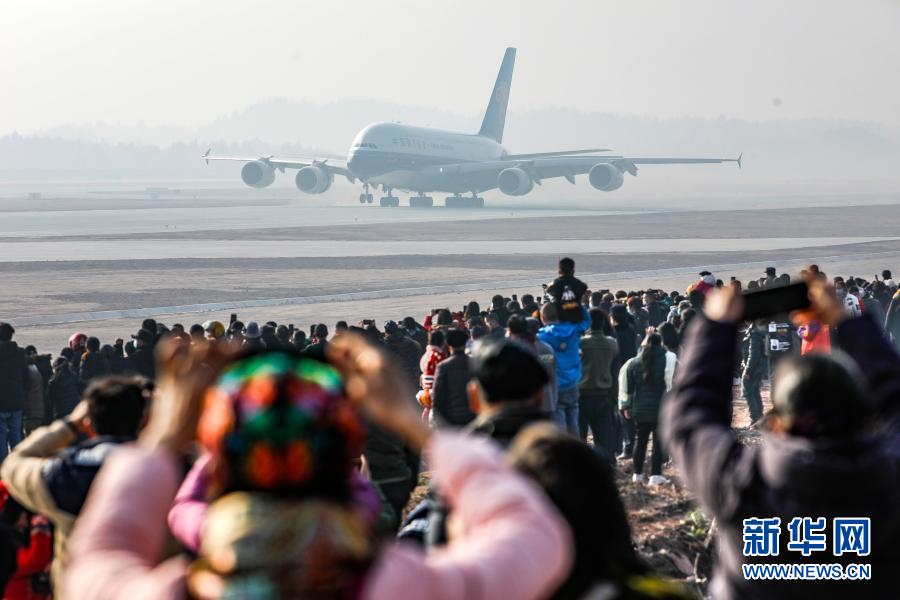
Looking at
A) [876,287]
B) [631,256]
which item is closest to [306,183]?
[631,256]

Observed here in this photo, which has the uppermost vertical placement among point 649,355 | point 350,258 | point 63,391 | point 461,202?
point 461,202

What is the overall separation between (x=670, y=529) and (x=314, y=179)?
181 feet

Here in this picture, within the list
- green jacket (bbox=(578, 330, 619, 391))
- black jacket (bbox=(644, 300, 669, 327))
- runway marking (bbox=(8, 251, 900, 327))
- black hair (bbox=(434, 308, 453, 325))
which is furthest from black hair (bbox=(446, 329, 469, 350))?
runway marking (bbox=(8, 251, 900, 327))

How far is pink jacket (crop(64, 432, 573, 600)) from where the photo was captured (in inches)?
75.0

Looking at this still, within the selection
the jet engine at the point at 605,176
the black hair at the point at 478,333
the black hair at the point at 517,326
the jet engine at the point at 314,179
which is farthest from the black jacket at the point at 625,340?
the jet engine at the point at 314,179

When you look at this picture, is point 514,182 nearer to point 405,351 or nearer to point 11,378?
point 405,351

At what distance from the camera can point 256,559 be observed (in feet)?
5.95

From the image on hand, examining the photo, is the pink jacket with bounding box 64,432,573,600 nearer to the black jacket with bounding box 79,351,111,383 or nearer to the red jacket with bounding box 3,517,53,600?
the red jacket with bounding box 3,517,53,600

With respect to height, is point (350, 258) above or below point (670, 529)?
above

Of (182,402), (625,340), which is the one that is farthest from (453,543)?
(625,340)

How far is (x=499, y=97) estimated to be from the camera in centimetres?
8312

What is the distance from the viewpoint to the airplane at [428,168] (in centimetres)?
6128

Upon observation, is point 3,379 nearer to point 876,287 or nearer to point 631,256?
point 876,287

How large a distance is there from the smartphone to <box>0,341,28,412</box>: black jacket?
931cm
